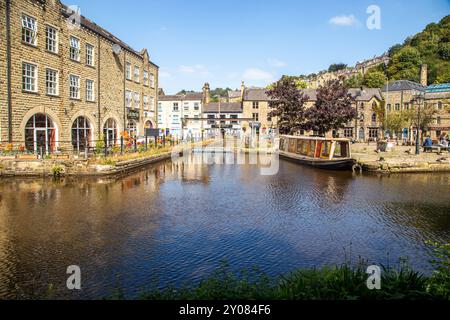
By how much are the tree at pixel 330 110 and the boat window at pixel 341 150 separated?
13176mm

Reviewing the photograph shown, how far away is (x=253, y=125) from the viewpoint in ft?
212

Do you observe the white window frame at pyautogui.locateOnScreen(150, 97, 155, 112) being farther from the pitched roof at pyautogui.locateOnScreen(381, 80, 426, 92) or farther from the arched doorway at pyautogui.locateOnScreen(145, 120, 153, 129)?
the pitched roof at pyautogui.locateOnScreen(381, 80, 426, 92)

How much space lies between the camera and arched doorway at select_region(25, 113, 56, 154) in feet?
67.6

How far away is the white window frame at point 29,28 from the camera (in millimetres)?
19641

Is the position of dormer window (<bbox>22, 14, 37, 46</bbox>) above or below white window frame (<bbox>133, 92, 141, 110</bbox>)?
above

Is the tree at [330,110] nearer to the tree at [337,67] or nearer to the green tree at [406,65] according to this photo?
the green tree at [406,65]

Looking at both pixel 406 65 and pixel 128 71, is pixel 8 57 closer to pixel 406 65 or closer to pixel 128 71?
pixel 128 71

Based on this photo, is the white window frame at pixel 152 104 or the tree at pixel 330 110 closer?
the tree at pixel 330 110

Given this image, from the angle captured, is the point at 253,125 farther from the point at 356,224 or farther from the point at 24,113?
the point at 356,224

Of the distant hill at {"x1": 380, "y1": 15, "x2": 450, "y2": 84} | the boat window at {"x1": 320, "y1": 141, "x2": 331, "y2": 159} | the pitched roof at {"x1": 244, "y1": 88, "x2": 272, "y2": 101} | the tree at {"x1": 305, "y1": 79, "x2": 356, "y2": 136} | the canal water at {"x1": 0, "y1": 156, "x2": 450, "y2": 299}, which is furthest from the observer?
the distant hill at {"x1": 380, "y1": 15, "x2": 450, "y2": 84}

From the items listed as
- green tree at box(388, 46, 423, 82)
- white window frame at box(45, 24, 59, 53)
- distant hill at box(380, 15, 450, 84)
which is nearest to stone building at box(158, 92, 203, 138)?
white window frame at box(45, 24, 59, 53)

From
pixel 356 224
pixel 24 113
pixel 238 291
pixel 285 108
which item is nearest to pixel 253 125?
pixel 285 108

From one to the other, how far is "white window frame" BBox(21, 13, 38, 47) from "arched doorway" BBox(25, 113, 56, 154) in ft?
14.3

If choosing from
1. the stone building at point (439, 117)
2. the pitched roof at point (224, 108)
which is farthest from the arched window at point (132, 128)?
the stone building at point (439, 117)
